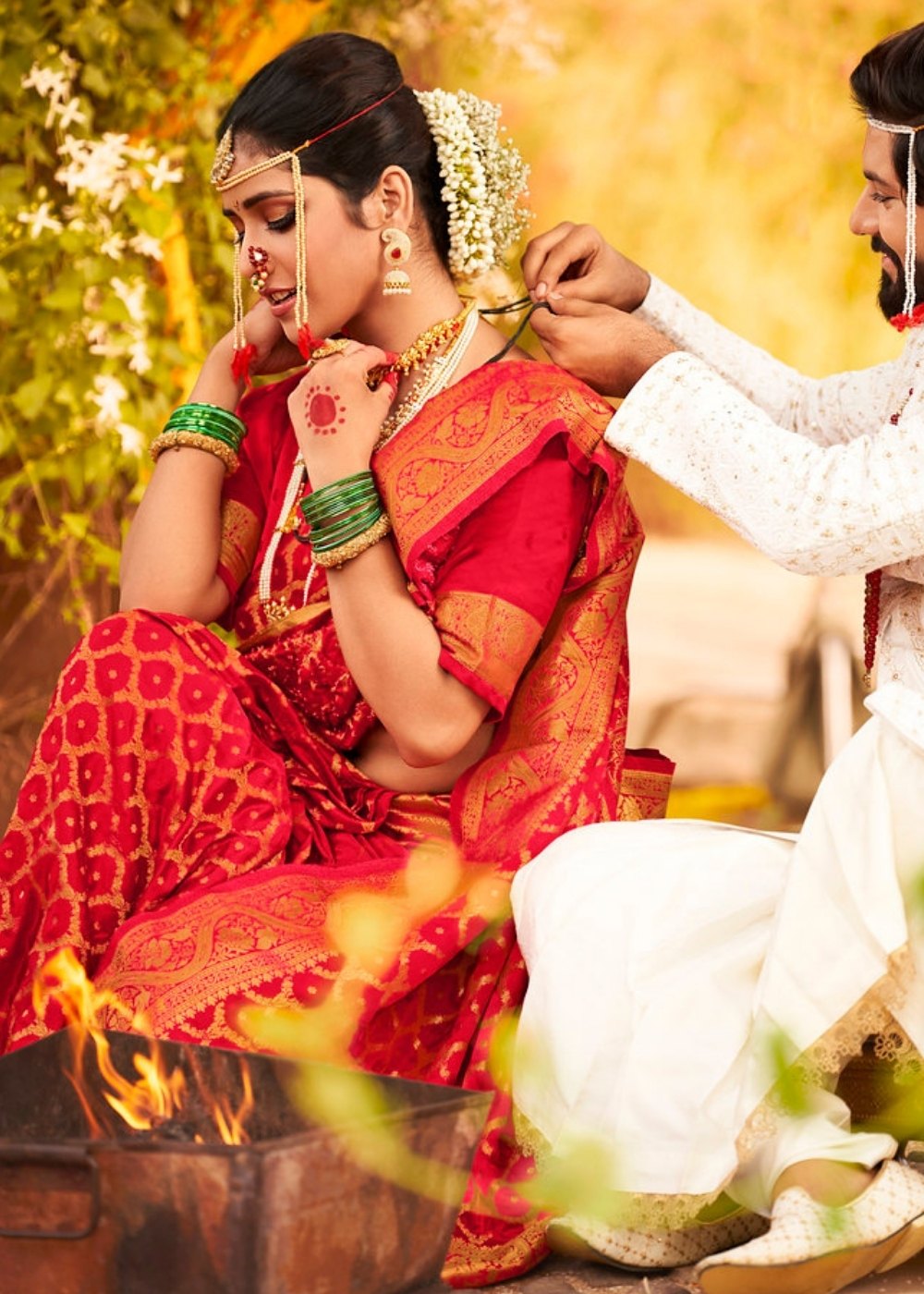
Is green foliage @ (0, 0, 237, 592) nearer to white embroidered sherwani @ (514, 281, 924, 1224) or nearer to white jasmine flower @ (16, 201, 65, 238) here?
white jasmine flower @ (16, 201, 65, 238)

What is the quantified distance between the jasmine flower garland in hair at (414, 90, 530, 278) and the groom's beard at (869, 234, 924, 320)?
57 centimetres

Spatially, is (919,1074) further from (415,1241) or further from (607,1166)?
(607,1166)

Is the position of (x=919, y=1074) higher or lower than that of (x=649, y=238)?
lower

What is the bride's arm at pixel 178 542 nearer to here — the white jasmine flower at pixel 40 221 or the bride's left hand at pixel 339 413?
the bride's left hand at pixel 339 413

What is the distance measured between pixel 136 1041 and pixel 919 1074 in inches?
37.2

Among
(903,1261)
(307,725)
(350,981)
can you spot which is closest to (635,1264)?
(903,1261)

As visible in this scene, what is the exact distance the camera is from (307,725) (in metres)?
2.60

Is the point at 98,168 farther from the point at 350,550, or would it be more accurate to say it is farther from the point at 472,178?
the point at 350,550

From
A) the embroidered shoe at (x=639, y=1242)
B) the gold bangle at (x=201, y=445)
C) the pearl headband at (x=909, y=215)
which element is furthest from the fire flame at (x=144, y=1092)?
the pearl headband at (x=909, y=215)

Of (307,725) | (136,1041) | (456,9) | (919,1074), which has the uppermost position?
(456,9)

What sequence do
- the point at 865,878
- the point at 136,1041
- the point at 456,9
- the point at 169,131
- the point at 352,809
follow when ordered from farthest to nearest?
the point at 456,9, the point at 169,131, the point at 352,809, the point at 865,878, the point at 136,1041

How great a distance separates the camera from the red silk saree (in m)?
2.22

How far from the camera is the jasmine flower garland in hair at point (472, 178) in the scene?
2588mm

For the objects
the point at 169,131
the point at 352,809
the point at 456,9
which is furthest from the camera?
the point at 456,9
